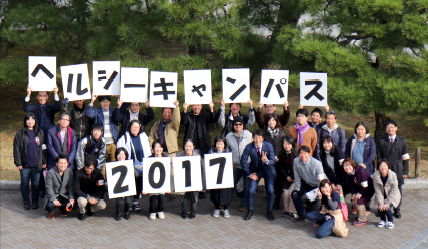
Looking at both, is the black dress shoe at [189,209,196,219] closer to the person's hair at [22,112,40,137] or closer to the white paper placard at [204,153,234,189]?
the white paper placard at [204,153,234,189]

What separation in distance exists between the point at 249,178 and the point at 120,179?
192 centimetres

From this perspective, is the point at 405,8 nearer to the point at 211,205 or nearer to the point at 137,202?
the point at 211,205

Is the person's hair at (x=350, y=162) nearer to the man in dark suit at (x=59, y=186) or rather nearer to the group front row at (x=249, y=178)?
the group front row at (x=249, y=178)

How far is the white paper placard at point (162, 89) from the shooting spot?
8.70 meters

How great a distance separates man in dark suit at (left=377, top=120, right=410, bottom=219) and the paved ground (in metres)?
0.64

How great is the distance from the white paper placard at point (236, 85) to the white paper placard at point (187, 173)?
123 centimetres

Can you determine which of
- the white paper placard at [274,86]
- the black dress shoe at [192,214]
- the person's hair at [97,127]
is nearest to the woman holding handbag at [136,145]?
the person's hair at [97,127]

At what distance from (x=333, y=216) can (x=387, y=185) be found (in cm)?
100

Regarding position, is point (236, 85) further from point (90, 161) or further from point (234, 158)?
point (90, 161)

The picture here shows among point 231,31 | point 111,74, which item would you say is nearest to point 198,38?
point 231,31

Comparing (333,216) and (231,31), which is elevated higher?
(231,31)

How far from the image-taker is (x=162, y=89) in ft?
28.7

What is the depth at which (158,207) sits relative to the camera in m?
8.24

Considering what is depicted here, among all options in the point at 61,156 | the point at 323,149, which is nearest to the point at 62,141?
the point at 61,156
